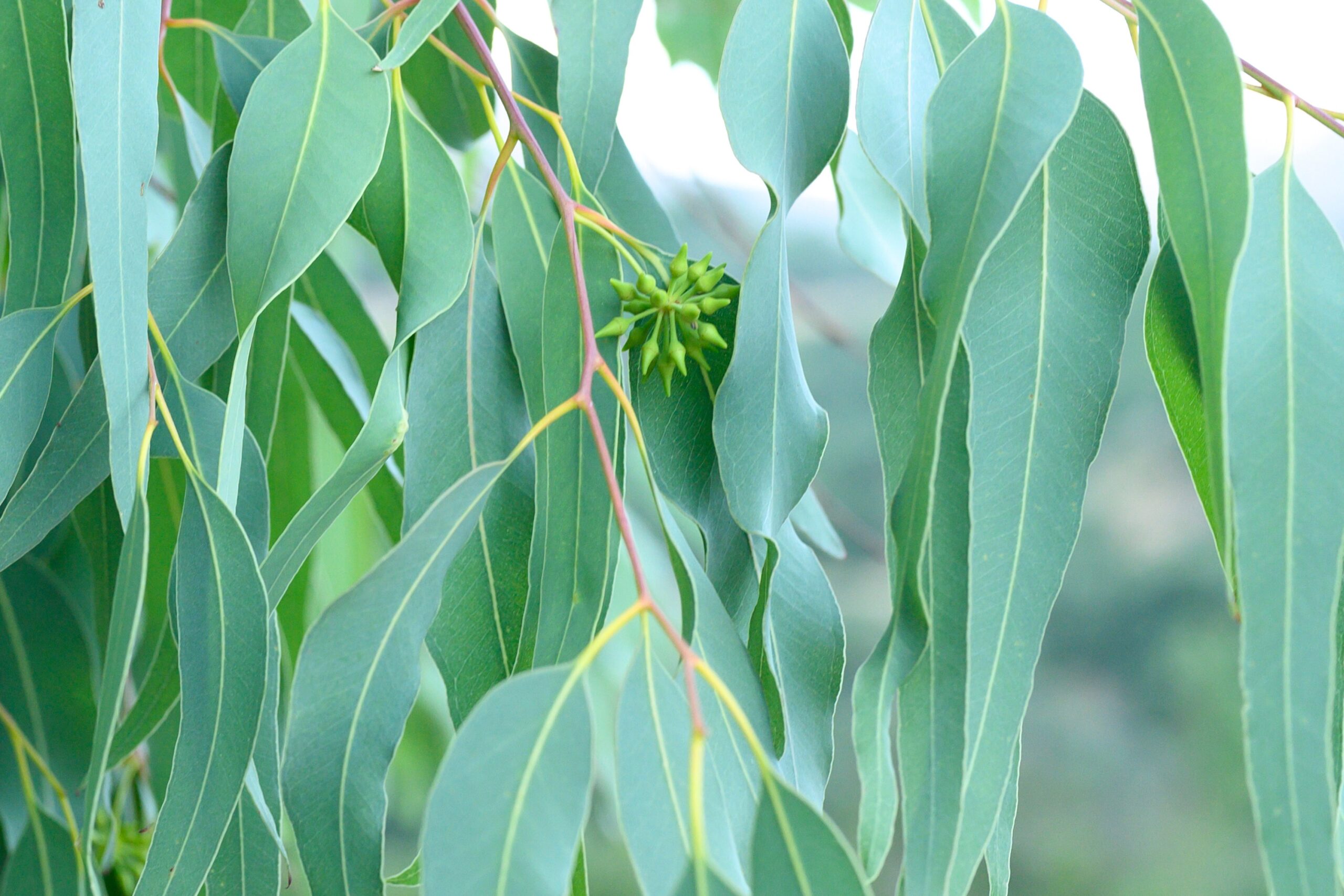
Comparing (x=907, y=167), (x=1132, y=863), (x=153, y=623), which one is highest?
(x=907, y=167)

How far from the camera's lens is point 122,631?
28 cm

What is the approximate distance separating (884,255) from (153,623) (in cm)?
38

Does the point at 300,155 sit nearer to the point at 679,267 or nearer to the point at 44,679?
the point at 679,267

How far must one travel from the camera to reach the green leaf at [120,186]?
29cm

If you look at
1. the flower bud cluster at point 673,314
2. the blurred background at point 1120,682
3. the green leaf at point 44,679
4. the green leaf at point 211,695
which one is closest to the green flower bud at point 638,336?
the flower bud cluster at point 673,314

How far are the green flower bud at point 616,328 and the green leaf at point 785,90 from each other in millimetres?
57

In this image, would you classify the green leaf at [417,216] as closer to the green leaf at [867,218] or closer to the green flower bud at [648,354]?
the green flower bud at [648,354]

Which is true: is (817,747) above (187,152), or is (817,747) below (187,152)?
below

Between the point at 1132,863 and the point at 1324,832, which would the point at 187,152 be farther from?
the point at 1132,863

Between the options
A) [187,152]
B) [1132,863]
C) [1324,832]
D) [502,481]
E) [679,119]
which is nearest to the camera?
[1324,832]

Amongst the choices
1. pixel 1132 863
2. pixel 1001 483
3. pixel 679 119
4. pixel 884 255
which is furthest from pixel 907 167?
pixel 1132 863

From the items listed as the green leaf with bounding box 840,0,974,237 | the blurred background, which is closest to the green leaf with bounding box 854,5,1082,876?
the green leaf with bounding box 840,0,974,237

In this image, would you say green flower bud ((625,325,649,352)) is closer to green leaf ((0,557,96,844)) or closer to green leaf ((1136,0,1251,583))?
green leaf ((1136,0,1251,583))

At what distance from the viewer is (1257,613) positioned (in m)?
0.24
